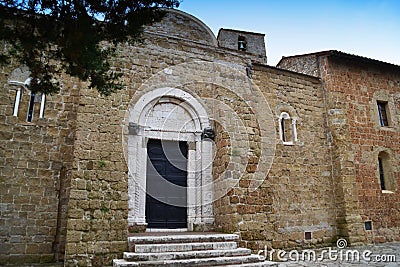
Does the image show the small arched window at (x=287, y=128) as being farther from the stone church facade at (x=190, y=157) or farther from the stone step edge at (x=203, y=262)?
the stone step edge at (x=203, y=262)

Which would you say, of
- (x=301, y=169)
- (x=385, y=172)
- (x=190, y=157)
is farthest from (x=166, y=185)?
(x=385, y=172)

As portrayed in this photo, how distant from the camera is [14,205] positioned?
6.59m

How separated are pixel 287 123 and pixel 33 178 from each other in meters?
7.13

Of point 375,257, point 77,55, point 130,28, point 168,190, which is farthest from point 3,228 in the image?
point 375,257

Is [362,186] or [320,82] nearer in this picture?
[362,186]

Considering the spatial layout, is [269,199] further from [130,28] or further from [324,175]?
[130,28]

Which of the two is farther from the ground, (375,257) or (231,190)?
(231,190)

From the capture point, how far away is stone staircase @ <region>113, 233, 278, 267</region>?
17.0 ft

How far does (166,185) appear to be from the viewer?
7.41 metres

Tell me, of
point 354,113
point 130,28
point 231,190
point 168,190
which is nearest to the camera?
point 130,28

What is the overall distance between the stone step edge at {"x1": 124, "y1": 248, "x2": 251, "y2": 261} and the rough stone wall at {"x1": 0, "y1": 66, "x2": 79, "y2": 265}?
2.38m

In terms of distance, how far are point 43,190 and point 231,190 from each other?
4.12 m

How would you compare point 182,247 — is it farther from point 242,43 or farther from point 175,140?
point 242,43

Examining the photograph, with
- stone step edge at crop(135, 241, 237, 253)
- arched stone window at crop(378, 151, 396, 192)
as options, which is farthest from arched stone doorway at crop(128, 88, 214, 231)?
arched stone window at crop(378, 151, 396, 192)
